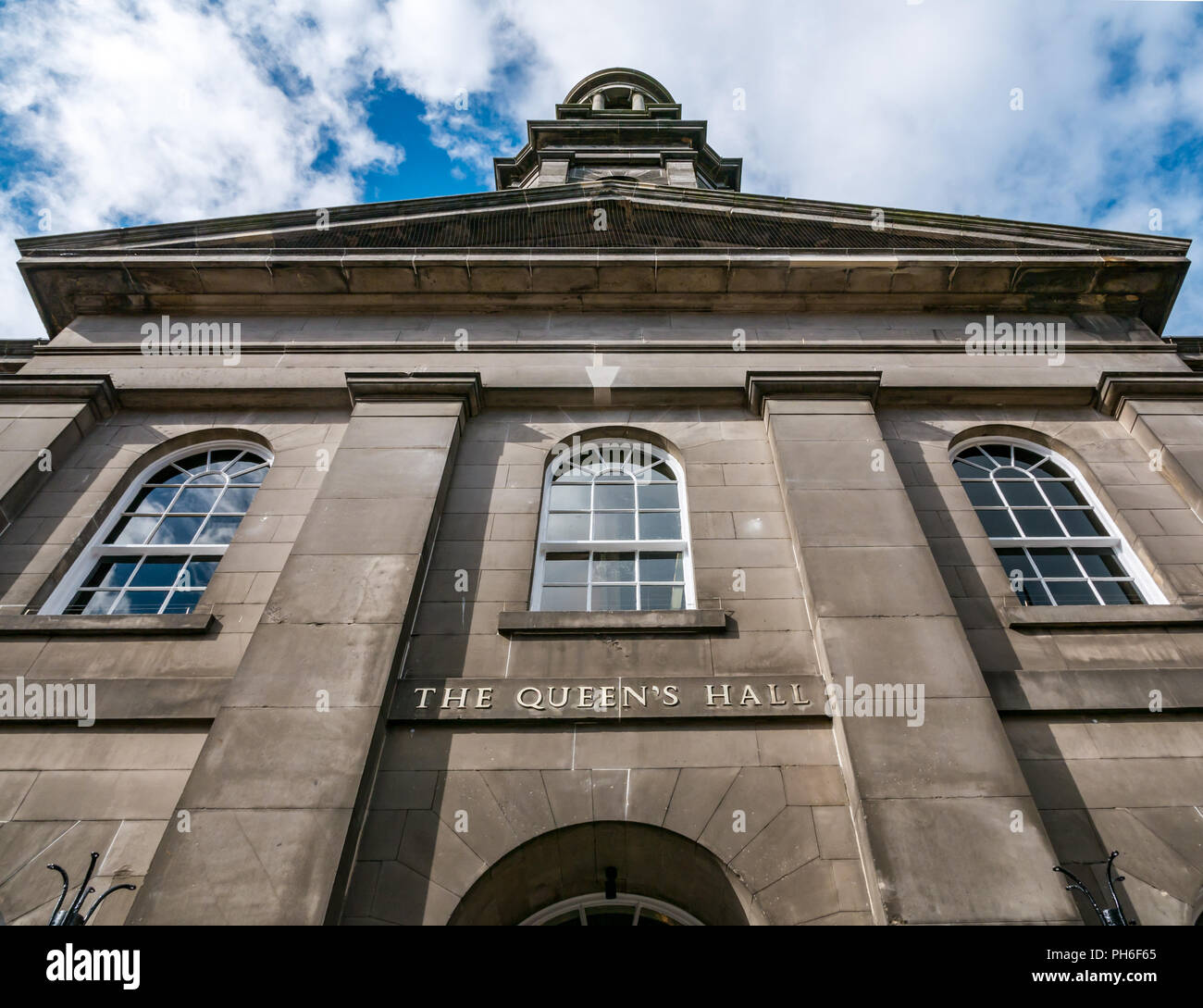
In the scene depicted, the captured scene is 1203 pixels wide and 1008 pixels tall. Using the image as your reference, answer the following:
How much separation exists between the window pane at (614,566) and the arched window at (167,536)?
4.52 meters

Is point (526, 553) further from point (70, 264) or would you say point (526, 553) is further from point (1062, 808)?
point (70, 264)

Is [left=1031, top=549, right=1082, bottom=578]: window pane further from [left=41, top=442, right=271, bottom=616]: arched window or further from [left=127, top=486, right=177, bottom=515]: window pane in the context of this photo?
[left=127, top=486, right=177, bottom=515]: window pane

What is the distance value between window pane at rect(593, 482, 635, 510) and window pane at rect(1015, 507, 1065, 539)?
15.8ft

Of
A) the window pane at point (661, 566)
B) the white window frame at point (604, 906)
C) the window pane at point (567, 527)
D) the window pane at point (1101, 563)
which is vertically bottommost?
the white window frame at point (604, 906)

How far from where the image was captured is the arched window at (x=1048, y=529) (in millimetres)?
9047

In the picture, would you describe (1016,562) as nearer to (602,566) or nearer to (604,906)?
(602,566)

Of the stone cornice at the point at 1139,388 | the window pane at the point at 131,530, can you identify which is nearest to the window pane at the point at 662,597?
the window pane at the point at 131,530

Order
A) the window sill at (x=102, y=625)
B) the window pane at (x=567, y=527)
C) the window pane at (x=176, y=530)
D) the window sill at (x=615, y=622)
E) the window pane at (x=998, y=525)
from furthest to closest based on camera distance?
the window pane at (x=176, y=530), the window pane at (x=998, y=525), the window pane at (x=567, y=527), the window sill at (x=102, y=625), the window sill at (x=615, y=622)

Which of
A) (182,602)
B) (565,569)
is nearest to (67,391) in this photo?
(182,602)

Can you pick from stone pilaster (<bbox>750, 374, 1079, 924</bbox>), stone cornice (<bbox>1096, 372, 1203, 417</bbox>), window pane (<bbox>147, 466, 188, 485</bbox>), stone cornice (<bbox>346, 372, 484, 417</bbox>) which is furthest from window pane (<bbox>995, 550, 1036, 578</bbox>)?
window pane (<bbox>147, 466, 188, 485</bbox>)

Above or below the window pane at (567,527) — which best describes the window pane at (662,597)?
below

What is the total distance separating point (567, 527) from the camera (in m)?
9.70

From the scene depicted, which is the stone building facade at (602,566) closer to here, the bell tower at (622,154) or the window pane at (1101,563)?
the window pane at (1101,563)

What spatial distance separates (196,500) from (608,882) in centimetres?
727
